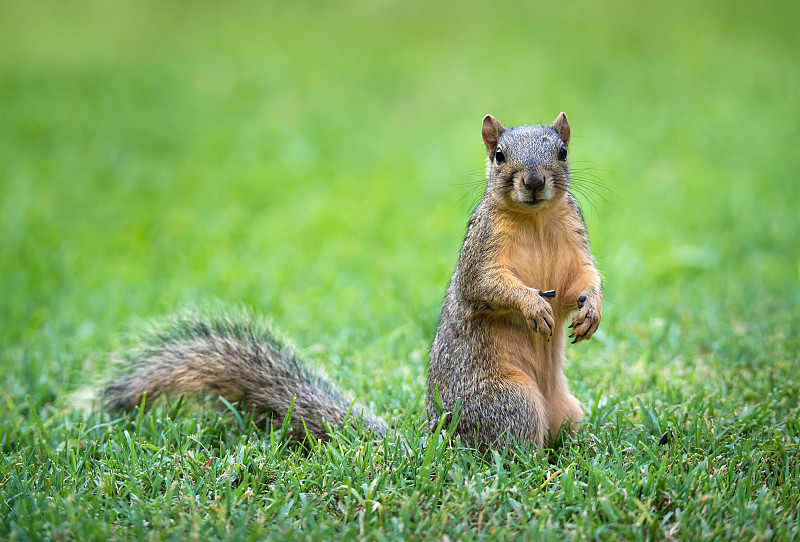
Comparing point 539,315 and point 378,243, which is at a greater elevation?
point 378,243

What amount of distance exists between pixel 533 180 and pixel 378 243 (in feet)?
12.8

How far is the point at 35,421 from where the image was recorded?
3.49 metres

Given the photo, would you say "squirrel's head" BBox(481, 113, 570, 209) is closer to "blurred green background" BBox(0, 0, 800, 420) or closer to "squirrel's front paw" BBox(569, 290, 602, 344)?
"blurred green background" BBox(0, 0, 800, 420)

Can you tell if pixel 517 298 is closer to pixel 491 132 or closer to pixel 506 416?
pixel 506 416

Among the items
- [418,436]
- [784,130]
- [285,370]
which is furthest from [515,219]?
[784,130]

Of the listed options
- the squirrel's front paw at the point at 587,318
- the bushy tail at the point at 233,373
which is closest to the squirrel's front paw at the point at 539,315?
the squirrel's front paw at the point at 587,318

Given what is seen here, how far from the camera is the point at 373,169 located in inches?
320

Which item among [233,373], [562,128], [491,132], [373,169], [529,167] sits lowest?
[233,373]

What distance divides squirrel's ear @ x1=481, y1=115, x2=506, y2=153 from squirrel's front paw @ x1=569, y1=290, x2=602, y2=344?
65 centimetres

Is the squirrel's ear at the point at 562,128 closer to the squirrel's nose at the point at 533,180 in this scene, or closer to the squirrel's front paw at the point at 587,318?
the squirrel's nose at the point at 533,180

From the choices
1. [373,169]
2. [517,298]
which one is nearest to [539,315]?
[517,298]

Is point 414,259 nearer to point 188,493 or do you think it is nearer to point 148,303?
point 148,303

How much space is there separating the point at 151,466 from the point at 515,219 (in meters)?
1.54

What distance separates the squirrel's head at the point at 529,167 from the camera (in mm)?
2686
